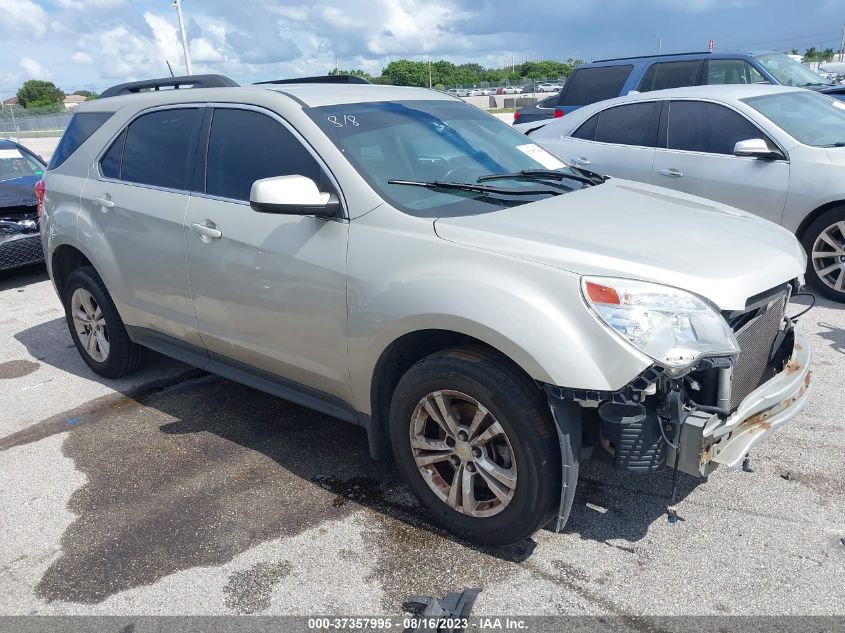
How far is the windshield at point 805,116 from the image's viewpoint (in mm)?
6176

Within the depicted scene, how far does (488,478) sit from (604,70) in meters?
8.00

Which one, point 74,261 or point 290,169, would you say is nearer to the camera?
point 290,169

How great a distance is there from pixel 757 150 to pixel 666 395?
416cm

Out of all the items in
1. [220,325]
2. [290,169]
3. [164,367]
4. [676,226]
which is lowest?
[164,367]

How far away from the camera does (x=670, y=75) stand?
9031 millimetres

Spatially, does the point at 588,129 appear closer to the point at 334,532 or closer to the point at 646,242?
the point at 646,242

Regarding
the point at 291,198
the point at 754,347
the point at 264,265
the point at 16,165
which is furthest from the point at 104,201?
the point at 16,165

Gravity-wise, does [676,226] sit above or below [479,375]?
above

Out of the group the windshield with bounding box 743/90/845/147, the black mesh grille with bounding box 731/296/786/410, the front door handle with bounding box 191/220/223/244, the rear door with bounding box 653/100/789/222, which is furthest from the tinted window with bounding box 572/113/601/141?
the front door handle with bounding box 191/220/223/244

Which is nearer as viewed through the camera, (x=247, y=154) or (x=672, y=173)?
(x=247, y=154)

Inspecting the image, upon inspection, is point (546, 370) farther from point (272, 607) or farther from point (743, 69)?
point (743, 69)

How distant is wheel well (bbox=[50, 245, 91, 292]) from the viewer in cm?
504

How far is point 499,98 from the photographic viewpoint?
58250 mm

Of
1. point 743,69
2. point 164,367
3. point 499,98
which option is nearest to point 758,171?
point 743,69
